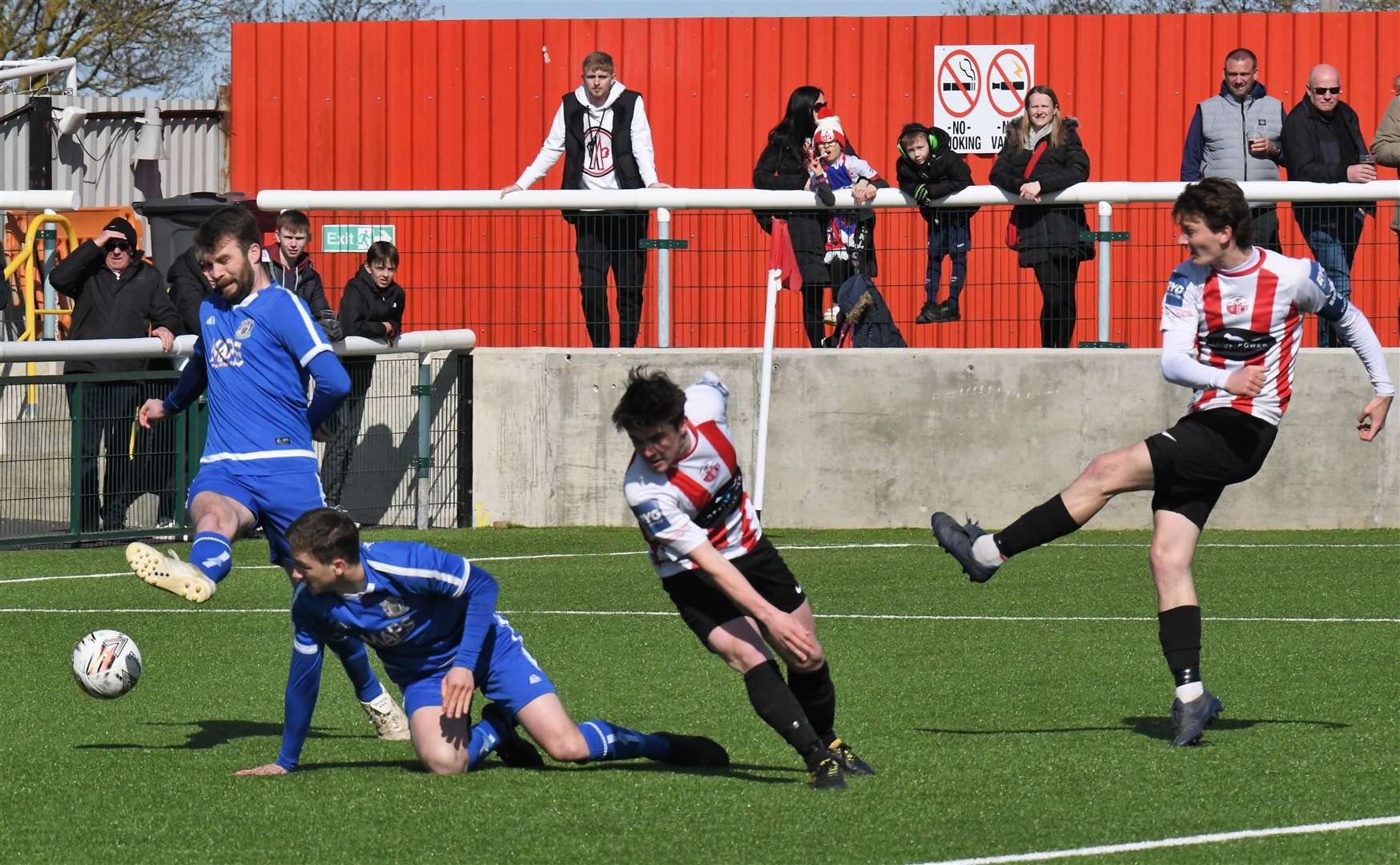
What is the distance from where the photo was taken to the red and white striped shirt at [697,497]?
6488 millimetres

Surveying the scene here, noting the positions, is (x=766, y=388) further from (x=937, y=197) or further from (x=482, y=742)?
(x=482, y=742)

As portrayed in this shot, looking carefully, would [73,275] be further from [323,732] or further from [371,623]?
[371,623]

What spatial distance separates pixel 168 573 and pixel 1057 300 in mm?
9043

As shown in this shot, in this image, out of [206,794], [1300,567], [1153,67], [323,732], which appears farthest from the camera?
[1153,67]

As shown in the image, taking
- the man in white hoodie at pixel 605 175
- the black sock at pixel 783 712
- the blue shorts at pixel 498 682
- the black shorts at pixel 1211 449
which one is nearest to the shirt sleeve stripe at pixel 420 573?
the blue shorts at pixel 498 682

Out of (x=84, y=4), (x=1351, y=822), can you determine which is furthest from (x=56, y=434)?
(x=84, y=4)

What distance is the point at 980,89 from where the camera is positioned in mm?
21047

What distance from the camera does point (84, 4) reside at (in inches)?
1380

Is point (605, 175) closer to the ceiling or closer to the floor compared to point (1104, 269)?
closer to the ceiling

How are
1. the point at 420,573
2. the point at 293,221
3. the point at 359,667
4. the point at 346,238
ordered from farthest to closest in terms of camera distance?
the point at 346,238
the point at 293,221
the point at 359,667
the point at 420,573

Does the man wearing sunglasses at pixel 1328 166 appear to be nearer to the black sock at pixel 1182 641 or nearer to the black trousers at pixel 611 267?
the black trousers at pixel 611 267

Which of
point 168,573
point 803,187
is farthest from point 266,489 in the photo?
point 803,187

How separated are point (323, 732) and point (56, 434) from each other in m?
6.38

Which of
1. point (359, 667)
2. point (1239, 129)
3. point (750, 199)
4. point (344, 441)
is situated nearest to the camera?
point (359, 667)
